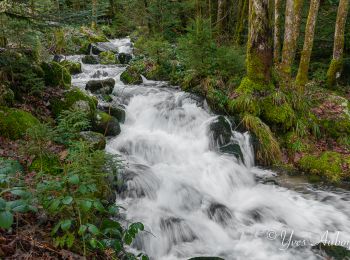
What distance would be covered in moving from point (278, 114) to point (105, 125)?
481cm

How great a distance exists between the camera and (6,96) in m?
6.28

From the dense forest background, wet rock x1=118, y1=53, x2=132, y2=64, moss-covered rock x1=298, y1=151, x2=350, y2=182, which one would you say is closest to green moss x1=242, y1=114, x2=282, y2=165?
the dense forest background

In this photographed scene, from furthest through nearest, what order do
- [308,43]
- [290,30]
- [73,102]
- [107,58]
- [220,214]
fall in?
[107,58], [308,43], [290,30], [73,102], [220,214]

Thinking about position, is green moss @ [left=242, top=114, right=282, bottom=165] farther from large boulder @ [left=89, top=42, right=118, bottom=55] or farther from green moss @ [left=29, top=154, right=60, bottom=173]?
large boulder @ [left=89, top=42, right=118, bottom=55]

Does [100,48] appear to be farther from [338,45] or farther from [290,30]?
[338,45]

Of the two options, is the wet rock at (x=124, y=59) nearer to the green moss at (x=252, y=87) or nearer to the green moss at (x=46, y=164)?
the green moss at (x=252, y=87)

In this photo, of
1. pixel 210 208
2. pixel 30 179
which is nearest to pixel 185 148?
pixel 210 208

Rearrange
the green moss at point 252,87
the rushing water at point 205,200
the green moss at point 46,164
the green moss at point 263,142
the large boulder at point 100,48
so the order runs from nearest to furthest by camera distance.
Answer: the green moss at point 46,164 < the rushing water at point 205,200 < the green moss at point 263,142 < the green moss at point 252,87 < the large boulder at point 100,48

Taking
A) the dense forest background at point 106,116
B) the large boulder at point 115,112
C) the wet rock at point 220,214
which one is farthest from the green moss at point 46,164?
the large boulder at point 115,112

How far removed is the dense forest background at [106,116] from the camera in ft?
10.9

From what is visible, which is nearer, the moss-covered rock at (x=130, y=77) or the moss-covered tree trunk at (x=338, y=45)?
the moss-covered tree trunk at (x=338, y=45)

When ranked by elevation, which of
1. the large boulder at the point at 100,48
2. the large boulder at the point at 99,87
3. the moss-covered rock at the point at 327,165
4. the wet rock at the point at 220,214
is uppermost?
the large boulder at the point at 100,48

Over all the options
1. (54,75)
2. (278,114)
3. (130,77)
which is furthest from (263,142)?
(130,77)

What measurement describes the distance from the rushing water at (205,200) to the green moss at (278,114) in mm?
1121
